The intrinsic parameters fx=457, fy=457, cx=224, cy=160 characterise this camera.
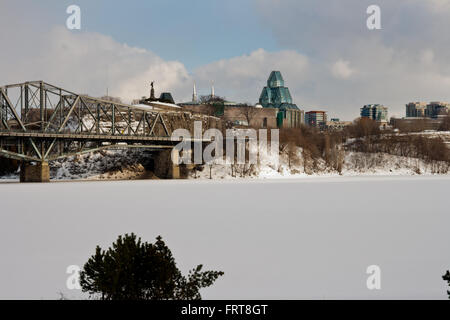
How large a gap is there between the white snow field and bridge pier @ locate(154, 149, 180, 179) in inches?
2005

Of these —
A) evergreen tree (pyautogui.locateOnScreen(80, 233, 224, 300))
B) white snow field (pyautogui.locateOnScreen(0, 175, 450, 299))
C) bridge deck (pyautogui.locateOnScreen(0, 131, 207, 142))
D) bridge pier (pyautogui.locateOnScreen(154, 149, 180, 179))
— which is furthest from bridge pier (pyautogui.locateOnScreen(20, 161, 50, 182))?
evergreen tree (pyautogui.locateOnScreen(80, 233, 224, 300))

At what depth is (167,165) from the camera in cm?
8206

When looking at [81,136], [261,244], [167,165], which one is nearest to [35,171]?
[81,136]

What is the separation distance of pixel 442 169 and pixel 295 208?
82059 millimetres

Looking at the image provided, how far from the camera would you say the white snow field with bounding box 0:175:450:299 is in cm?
1128

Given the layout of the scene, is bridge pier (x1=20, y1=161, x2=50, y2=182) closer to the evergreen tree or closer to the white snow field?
the white snow field

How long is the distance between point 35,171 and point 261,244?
5747 centimetres

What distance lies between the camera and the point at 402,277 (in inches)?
476

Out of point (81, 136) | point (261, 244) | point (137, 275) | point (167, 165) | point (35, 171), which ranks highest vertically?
point (81, 136)

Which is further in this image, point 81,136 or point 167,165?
point 167,165

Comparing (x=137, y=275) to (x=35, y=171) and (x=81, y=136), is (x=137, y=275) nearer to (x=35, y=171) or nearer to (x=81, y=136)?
(x=81, y=136)
